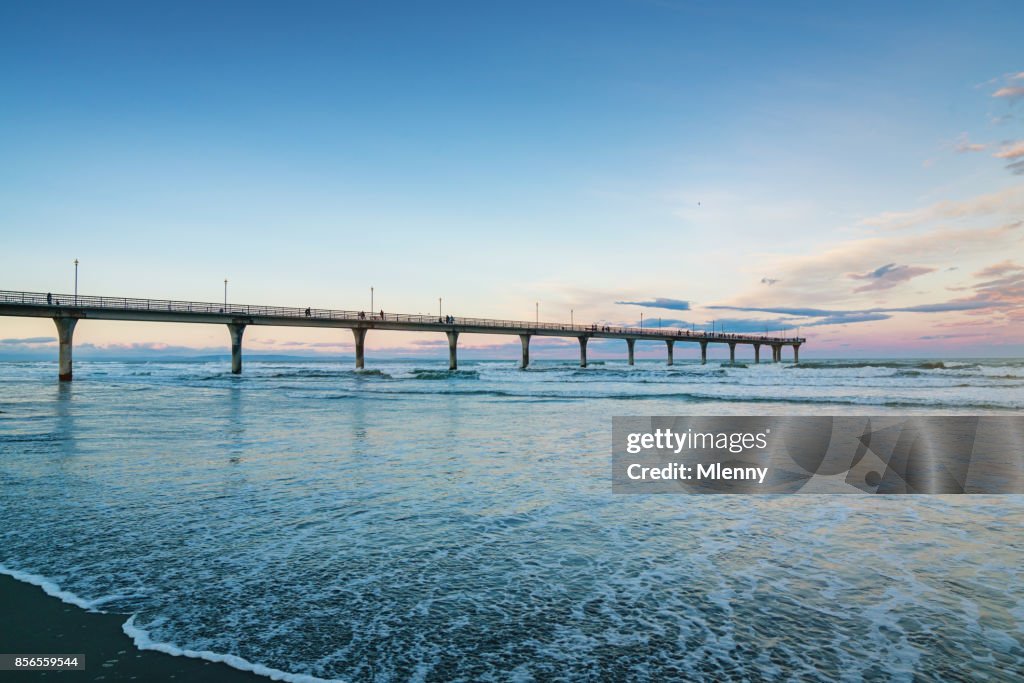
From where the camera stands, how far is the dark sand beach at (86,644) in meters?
3.05

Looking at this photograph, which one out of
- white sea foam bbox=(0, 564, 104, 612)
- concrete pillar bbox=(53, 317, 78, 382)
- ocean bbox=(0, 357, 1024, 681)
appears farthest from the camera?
concrete pillar bbox=(53, 317, 78, 382)

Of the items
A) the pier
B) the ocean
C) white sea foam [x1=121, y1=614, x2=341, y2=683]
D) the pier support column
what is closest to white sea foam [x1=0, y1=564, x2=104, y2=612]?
the ocean

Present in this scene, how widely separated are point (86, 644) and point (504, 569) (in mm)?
2839

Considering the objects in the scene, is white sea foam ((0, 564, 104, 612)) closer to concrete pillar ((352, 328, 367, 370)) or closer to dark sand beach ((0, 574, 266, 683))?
dark sand beach ((0, 574, 266, 683))

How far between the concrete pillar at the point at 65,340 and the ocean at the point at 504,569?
127 feet

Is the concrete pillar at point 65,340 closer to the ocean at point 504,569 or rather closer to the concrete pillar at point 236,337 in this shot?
the concrete pillar at point 236,337

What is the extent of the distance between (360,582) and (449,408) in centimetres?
1634

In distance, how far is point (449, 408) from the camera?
67.7ft

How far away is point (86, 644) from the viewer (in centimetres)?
339

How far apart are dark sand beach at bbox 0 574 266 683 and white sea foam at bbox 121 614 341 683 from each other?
0.03 metres

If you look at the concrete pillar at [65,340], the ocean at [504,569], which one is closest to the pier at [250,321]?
the concrete pillar at [65,340]

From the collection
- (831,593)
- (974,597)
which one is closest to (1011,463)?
(974,597)

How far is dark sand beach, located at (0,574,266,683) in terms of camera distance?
120 inches

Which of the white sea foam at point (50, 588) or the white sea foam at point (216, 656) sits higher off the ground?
the white sea foam at point (216, 656)
